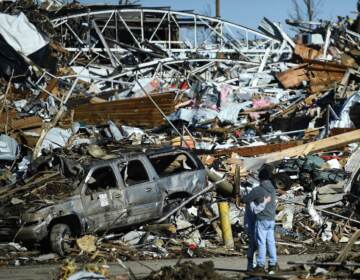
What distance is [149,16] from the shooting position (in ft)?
111

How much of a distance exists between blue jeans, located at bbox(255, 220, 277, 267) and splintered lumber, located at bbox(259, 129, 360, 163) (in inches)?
331

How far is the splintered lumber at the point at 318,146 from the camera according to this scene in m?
18.9

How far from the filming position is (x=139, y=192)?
14.6 metres

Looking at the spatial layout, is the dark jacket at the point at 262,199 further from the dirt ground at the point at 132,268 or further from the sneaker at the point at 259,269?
the dirt ground at the point at 132,268

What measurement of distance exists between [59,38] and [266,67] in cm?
898

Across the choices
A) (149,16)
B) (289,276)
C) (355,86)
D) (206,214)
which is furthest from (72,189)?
(149,16)

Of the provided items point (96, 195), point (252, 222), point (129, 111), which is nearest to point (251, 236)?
point (252, 222)

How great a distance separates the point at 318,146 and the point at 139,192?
690 cm

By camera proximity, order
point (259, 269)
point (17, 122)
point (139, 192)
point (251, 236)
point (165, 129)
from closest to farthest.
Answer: point (259, 269) < point (251, 236) < point (139, 192) < point (17, 122) < point (165, 129)

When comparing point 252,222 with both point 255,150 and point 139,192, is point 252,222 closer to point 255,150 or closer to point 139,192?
point 139,192

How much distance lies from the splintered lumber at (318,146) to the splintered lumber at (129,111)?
17.7 ft

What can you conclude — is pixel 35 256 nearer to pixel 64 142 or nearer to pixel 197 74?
pixel 64 142

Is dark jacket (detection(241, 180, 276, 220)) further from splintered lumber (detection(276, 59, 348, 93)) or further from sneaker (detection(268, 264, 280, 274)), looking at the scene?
splintered lumber (detection(276, 59, 348, 93))

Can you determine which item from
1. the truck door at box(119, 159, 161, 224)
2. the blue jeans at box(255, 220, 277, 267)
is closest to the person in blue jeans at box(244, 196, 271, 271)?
the blue jeans at box(255, 220, 277, 267)
